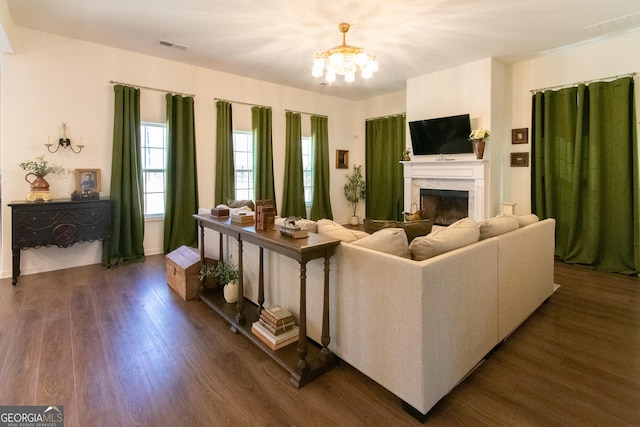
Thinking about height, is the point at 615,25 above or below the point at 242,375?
above

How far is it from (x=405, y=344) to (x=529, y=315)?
1802 millimetres

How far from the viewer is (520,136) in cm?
497

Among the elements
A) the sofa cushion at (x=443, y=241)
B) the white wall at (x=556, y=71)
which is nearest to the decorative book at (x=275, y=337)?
the sofa cushion at (x=443, y=241)

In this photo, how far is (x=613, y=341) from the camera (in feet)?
7.85

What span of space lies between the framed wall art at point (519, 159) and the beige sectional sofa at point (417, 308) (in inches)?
115

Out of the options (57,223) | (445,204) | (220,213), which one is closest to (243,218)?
(220,213)

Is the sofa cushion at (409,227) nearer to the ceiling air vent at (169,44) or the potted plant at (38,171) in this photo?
the ceiling air vent at (169,44)

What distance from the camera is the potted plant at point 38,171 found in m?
3.84

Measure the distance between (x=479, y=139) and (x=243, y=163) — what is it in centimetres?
393

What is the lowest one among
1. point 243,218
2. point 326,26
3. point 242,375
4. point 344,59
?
point 242,375

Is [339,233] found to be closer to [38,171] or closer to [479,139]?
[479,139]

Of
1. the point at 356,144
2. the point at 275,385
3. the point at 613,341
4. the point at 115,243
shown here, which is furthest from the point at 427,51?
the point at 115,243

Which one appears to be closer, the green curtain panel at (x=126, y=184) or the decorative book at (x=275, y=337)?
the decorative book at (x=275, y=337)

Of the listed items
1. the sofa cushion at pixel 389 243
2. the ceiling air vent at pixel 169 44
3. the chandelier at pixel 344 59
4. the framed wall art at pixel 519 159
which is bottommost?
the sofa cushion at pixel 389 243
